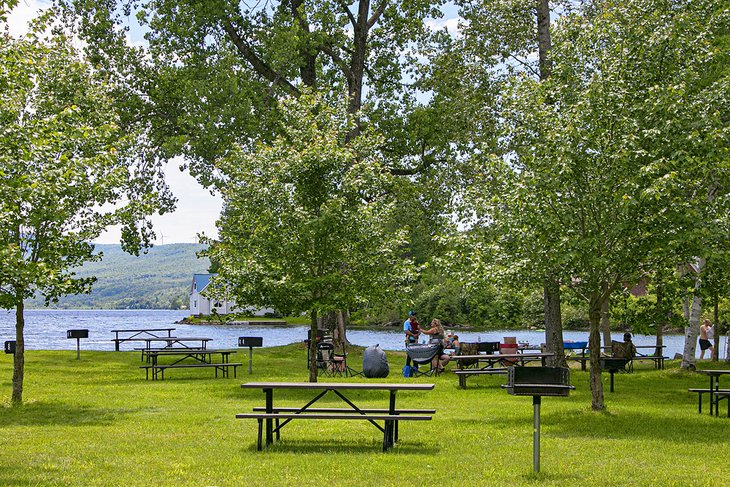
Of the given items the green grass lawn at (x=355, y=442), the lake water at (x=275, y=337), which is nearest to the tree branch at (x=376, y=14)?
the lake water at (x=275, y=337)

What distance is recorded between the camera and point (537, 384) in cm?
947

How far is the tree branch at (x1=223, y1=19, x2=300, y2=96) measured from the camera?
104 feet

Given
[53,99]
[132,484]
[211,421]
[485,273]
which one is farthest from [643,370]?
[132,484]

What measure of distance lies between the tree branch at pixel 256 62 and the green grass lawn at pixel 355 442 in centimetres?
1519

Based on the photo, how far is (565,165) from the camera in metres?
14.0

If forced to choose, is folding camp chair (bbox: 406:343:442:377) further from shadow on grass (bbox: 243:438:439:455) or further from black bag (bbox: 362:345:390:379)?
shadow on grass (bbox: 243:438:439:455)

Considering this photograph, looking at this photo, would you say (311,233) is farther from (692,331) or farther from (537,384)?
(692,331)

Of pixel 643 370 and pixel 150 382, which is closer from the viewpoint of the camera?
pixel 150 382

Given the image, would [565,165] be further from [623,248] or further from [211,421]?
[211,421]

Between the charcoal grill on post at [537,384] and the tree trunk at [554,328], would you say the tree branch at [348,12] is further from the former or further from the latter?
the charcoal grill on post at [537,384]

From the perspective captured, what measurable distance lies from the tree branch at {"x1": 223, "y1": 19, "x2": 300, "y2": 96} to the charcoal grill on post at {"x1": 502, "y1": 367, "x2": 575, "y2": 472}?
2351 cm

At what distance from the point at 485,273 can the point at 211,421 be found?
5451 millimetres

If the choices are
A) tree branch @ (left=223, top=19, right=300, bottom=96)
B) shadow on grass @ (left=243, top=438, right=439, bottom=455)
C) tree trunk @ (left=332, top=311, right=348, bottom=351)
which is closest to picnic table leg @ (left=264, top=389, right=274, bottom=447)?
shadow on grass @ (left=243, top=438, right=439, bottom=455)

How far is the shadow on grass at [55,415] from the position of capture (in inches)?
545
